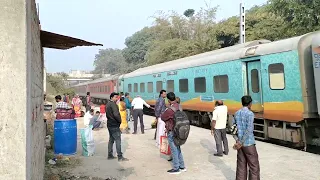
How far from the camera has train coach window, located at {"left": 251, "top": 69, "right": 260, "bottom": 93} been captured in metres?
10.1

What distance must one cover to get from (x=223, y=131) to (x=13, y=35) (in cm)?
613

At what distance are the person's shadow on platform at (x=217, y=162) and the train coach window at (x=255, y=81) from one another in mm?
2140

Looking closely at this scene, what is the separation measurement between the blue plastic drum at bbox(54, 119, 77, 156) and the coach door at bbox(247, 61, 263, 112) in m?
5.46

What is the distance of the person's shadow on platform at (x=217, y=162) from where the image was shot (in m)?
6.38

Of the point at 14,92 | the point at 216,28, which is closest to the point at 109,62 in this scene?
the point at 216,28

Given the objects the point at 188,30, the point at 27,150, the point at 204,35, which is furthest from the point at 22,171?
the point at 188,30

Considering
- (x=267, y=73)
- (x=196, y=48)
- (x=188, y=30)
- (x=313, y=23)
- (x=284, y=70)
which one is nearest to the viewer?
(x=284, y=70)

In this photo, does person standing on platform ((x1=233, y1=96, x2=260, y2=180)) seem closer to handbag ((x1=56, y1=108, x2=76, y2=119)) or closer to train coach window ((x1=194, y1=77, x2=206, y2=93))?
handbag ((x1=56, y1=108, x2=76, y2=119))

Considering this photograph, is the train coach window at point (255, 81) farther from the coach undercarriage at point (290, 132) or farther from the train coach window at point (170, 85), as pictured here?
the train coach window at point (170, 85)

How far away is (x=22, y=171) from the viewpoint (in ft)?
8.84

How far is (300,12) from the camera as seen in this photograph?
608 inches

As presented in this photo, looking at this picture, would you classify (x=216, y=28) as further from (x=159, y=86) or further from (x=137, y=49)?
(x=137, y=49)

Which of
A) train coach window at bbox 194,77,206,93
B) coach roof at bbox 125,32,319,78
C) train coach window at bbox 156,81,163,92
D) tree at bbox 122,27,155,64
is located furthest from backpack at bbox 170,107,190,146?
tree at bbox 122,27,155,64

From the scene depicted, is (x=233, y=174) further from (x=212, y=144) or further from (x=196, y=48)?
(x=196, y=48)
